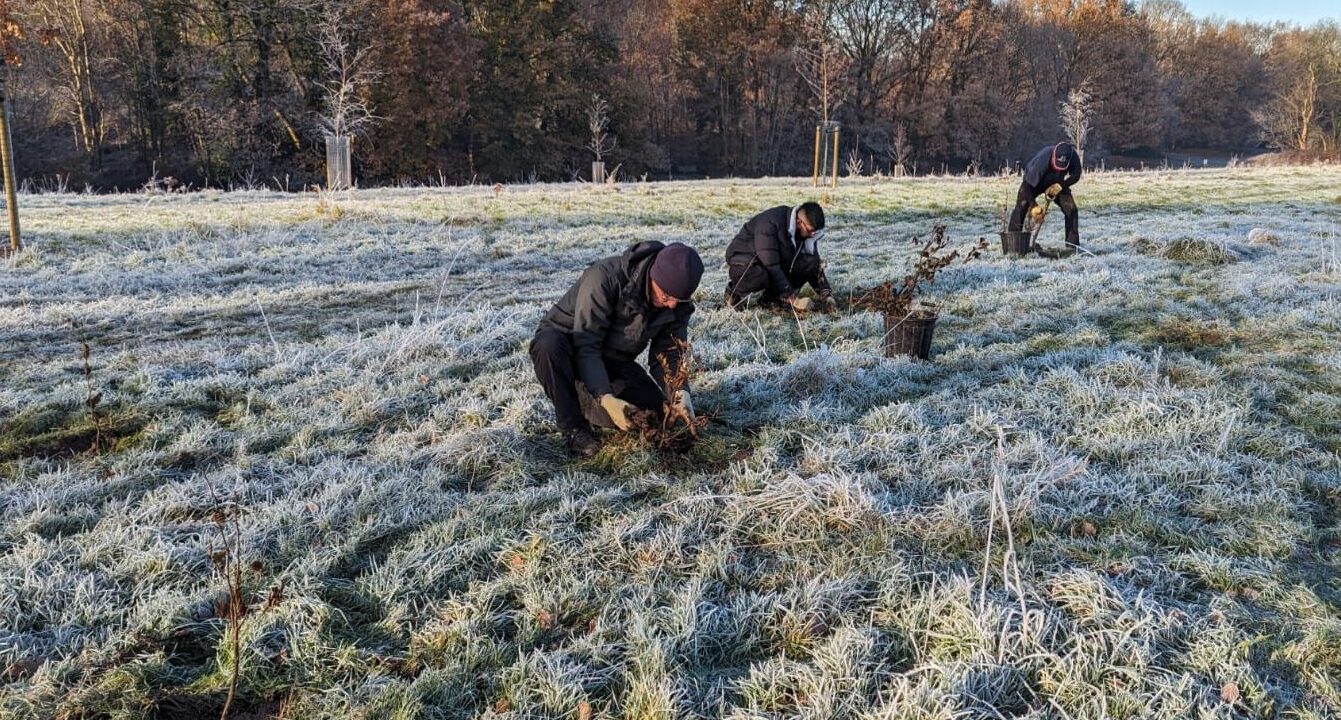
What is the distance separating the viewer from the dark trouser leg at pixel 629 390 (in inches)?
148

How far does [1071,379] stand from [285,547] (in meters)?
4.04

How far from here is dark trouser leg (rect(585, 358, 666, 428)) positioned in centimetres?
376

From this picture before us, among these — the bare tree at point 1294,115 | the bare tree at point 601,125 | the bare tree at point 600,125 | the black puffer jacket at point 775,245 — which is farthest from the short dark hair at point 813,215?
the bare tree at point 1294,115

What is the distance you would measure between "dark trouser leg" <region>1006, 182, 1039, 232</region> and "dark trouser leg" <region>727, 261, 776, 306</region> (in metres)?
3.83

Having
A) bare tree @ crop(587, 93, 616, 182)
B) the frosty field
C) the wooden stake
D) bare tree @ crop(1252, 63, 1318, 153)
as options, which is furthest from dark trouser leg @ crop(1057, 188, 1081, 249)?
bare tree @ crop(1252, 63, 1318, 153)

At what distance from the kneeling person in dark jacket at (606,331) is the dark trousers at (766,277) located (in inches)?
94.0

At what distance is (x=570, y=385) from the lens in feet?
11.9

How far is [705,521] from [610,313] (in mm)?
1101

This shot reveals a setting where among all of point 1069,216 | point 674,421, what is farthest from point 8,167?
point 1069,216

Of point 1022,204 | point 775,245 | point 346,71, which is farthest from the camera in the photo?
point 346,71

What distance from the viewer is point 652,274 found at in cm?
337

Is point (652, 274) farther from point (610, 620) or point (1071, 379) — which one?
point (1071, 379)

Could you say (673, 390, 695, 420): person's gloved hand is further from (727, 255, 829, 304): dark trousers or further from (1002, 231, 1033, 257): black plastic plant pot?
(1002, 231, 1033, 257): black plastic plant pot

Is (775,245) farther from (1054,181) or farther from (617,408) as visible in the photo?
(1054,181)
